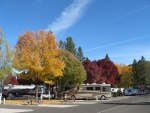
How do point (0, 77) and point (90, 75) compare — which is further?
point (90, 75)

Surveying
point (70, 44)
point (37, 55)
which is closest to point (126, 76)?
point (70, 44)

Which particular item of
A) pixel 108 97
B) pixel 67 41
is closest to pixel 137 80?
pixel 67 41

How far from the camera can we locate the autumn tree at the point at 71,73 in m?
53.3

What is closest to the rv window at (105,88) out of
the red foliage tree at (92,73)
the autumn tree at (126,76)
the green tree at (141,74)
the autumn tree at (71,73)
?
the autumn tree at (71,73)

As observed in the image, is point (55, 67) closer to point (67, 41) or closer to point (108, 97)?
point (108, 97)

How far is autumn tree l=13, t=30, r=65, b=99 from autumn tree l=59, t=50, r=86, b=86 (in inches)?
324

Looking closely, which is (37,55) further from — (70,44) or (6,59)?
(70,44)

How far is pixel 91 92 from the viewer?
169 feet

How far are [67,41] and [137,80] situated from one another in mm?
32893

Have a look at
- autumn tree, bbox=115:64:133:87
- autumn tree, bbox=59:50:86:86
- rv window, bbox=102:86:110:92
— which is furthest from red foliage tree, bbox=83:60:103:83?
autumn tree, bbox=115:64:133:87

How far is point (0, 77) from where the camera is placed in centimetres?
4400

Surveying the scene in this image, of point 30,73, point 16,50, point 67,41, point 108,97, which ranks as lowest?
point 108,97

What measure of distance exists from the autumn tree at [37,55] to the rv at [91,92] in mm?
8134

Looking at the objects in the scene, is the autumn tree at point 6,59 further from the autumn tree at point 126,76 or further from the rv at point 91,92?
the autumn tree at point 126,76
